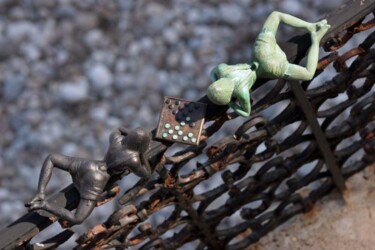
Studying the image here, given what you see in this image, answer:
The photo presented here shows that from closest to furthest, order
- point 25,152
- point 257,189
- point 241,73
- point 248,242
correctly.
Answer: point 241,73 < point 257,189 < point 248,242 < point 25,152

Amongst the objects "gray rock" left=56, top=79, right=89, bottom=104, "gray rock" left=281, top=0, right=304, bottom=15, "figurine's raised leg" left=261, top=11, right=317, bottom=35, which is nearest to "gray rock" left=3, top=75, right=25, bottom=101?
"gray rock" left=56, top=79, right=89, bottom=104

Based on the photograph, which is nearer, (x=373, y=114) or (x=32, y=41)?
(x=373, y=114)

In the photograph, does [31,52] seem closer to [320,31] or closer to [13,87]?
[13,87]

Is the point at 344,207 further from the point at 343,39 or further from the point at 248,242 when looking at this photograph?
the point at 343,39

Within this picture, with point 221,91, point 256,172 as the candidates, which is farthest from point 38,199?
point 256,172

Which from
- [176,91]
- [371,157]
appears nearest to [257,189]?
[371,157]

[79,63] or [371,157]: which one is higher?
[79,63]

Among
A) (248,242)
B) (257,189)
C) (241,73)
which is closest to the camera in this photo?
(241,73)

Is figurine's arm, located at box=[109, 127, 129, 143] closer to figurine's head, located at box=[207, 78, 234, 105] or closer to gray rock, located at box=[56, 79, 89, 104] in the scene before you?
figurine's head, located at box=[207, 78, 234, 105]
